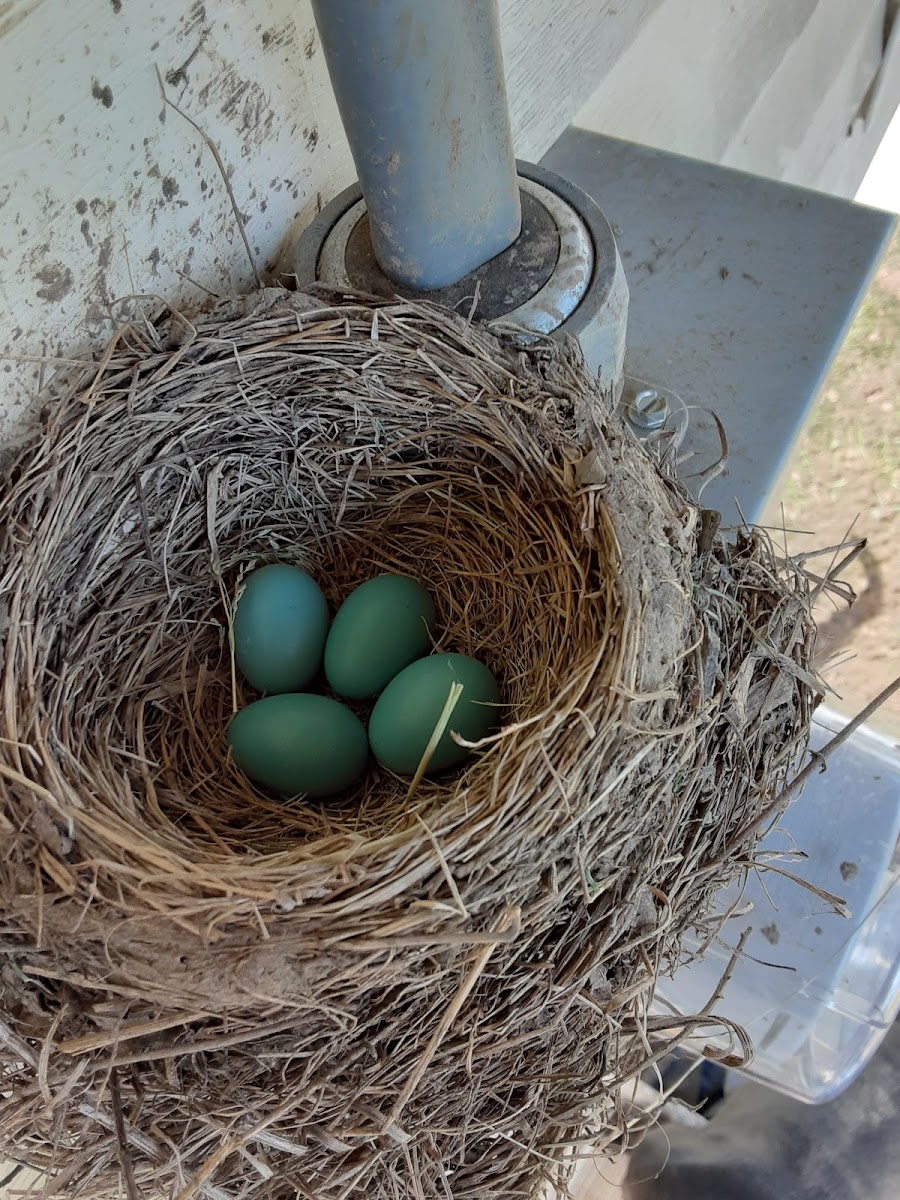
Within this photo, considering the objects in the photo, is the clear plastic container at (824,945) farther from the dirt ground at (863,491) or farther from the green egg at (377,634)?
the green egg at (377,634)

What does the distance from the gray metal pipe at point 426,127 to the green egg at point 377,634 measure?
0.31 m

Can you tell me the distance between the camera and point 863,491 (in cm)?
224

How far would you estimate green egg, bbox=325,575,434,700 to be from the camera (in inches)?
37.3

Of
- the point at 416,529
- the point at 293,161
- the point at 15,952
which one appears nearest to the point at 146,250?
the point at 293,161

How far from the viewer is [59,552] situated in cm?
83

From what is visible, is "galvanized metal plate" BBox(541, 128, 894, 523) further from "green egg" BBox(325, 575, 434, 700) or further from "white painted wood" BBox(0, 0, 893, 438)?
"green egg" BBox(325, 575, 434, 700)

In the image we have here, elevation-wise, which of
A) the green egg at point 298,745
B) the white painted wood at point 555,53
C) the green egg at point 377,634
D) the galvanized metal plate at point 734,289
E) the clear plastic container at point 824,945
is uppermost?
the white painted wood at point 555,53

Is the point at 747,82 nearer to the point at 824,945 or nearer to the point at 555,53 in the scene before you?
the point at 555,53

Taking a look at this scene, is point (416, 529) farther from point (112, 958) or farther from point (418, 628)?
point (112, 958)

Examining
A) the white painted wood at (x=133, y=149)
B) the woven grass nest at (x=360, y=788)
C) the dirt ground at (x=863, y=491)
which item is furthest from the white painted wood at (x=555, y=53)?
the dirt ground at (x=863, y=491)

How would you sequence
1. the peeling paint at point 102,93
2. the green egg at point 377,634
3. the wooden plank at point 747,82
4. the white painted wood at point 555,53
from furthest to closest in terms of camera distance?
1. the wooden plank at point 747,82
2. the white painted wood at point 555,53
3. the green egg at point 377,634
4. the peeling paint at point 102,93

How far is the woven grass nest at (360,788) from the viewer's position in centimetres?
66

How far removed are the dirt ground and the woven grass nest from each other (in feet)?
4.00

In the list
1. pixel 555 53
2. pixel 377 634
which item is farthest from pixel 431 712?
pixel 555 53
